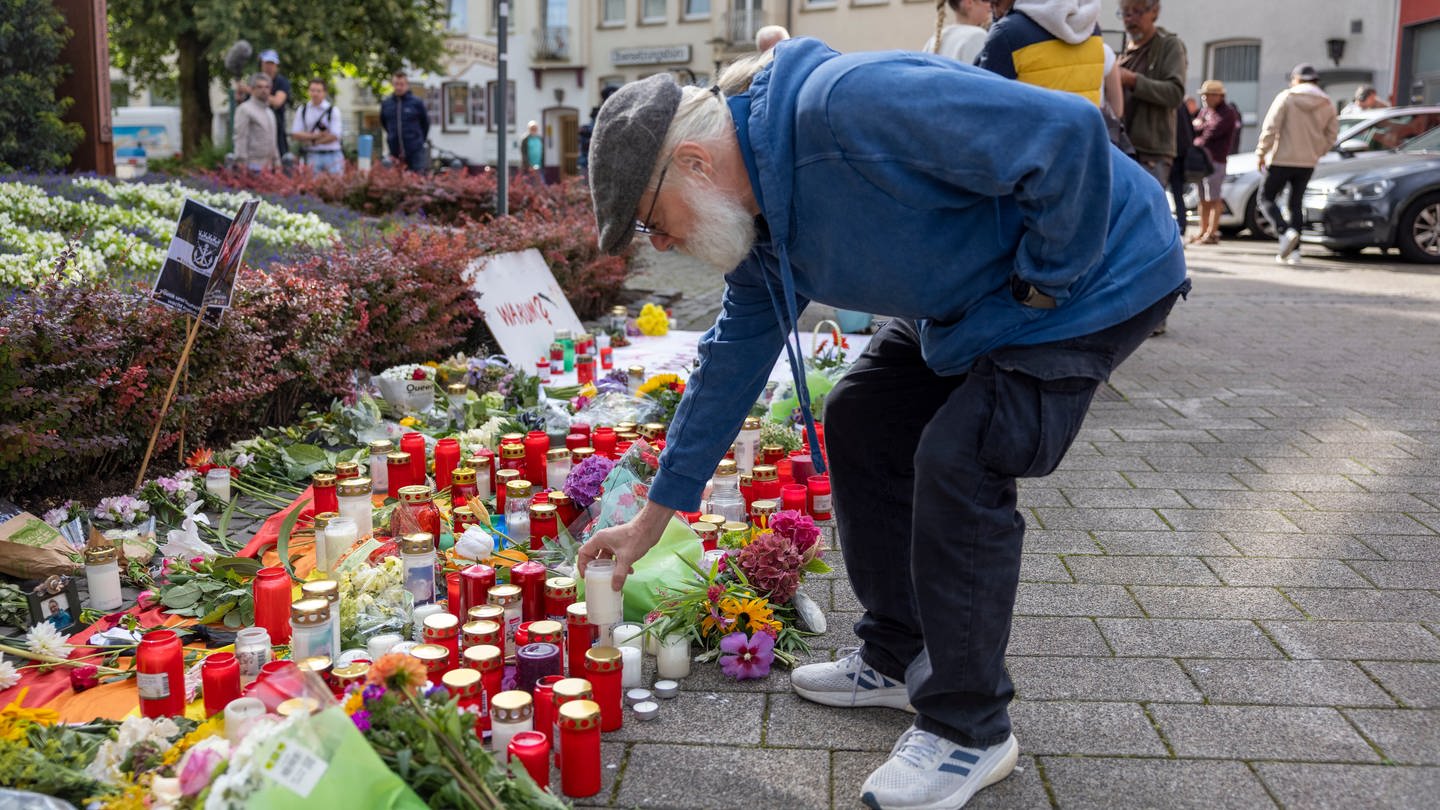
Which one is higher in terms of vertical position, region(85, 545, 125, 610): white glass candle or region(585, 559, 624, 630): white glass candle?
region(585, 559, 624, 630): white glass candle

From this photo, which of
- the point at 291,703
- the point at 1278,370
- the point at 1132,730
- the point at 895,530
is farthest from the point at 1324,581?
the point at 1278,370

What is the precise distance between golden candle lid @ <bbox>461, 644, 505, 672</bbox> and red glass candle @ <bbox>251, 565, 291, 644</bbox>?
2.11 feet

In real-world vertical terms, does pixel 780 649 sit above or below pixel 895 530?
below

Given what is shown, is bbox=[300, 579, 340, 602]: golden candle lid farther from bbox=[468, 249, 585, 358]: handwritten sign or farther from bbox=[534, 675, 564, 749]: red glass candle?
bbox=[468, 249, 585, 358]: handwritten sign

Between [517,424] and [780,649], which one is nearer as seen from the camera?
[780,649]

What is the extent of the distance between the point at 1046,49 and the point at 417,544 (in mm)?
3026

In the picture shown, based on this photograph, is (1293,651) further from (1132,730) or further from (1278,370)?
(1278,370)

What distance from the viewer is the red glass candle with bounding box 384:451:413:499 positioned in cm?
395

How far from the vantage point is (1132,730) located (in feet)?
8.51

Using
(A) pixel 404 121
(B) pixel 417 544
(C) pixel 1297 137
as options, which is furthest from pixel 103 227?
(C) pixel 1297 137

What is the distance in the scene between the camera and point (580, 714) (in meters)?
2.29

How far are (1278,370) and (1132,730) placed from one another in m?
4.82

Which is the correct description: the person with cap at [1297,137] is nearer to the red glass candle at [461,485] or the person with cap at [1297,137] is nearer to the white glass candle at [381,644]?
the red glass candle at [461,485]

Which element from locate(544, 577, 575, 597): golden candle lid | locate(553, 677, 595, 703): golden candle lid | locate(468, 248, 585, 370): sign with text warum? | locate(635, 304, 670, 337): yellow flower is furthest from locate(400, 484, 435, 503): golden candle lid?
locate(635, 304, 670, 337): yellow flower
